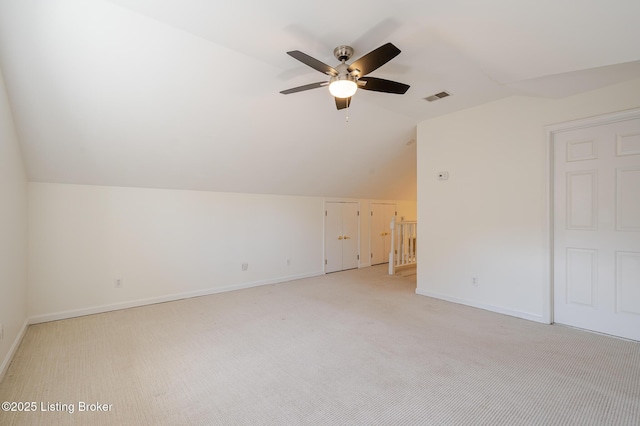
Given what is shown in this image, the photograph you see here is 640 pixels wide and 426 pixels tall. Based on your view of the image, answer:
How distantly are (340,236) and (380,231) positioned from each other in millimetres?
1372

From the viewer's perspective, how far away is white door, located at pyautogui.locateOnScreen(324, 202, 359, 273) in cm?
625

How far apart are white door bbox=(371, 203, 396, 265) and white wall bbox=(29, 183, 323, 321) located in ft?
7.40

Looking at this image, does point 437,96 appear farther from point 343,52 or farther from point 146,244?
point 146,244

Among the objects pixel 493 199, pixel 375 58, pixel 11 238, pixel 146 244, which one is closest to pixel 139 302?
pixel 146 244

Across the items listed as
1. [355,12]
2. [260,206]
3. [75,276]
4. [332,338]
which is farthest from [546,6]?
[75,276]

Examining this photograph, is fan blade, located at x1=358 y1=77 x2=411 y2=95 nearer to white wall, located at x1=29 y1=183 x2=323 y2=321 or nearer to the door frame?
the door frame

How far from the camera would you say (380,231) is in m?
7.28

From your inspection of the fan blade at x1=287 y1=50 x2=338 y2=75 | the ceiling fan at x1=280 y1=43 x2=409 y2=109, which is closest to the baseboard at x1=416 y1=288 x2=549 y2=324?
the ceiling fan at x1=280 y1=43 x2=409 y2=109

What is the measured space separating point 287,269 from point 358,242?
201 centimetres

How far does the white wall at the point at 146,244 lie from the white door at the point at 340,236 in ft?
2.59

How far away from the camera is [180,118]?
10.7 ft

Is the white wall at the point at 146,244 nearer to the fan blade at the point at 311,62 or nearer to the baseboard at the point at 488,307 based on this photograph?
the baseboard at the point at 488,307

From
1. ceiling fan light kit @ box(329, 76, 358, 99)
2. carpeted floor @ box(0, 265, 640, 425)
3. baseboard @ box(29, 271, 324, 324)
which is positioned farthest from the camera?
baseboard @ box(29, 271, 324, 324)

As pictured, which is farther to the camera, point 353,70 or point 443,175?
point 443,175
